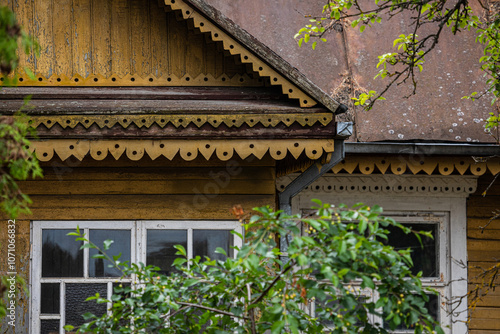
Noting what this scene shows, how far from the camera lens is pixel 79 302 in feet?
15.9

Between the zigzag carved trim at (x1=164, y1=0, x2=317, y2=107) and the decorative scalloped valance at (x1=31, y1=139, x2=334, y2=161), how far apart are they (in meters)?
0.40

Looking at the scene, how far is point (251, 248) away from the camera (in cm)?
275

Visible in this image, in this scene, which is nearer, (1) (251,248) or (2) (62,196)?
(1) (251,248)

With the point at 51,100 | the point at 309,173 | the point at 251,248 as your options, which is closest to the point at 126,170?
the point at 51,100

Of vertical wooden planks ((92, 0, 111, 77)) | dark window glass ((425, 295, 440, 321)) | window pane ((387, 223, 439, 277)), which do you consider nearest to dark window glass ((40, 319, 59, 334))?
vertical wooden planks ((92, 0, 111, 77))

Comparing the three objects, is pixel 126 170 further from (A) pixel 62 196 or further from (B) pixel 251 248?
(B) pixel 251 248

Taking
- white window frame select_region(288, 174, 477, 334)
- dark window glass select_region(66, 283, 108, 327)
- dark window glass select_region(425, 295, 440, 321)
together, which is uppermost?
white window frame select_region(288, 174, 477, 334)

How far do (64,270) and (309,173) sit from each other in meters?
2.21

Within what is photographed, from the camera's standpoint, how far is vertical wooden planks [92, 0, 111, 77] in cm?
482

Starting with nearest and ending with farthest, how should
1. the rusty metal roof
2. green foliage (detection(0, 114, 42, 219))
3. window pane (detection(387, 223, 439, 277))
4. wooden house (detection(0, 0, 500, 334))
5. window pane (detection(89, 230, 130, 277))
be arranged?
green foliage (detection(0, 114, 42, 219)), wooden house (detection(0, 0, 500, 334)), window pane (detection(89, 230, 130, 277)), the rusty metal roof, window pane (detection(387, 223, 439, 277))

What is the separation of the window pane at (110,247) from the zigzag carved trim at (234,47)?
1.75 metres

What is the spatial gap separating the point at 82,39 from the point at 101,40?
16 cm

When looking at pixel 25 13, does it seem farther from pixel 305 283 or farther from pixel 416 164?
pixel 416 164

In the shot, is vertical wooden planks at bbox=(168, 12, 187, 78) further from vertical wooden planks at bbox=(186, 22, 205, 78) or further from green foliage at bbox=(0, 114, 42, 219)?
green foliage at bbox=(0, 114, 42, 219)
